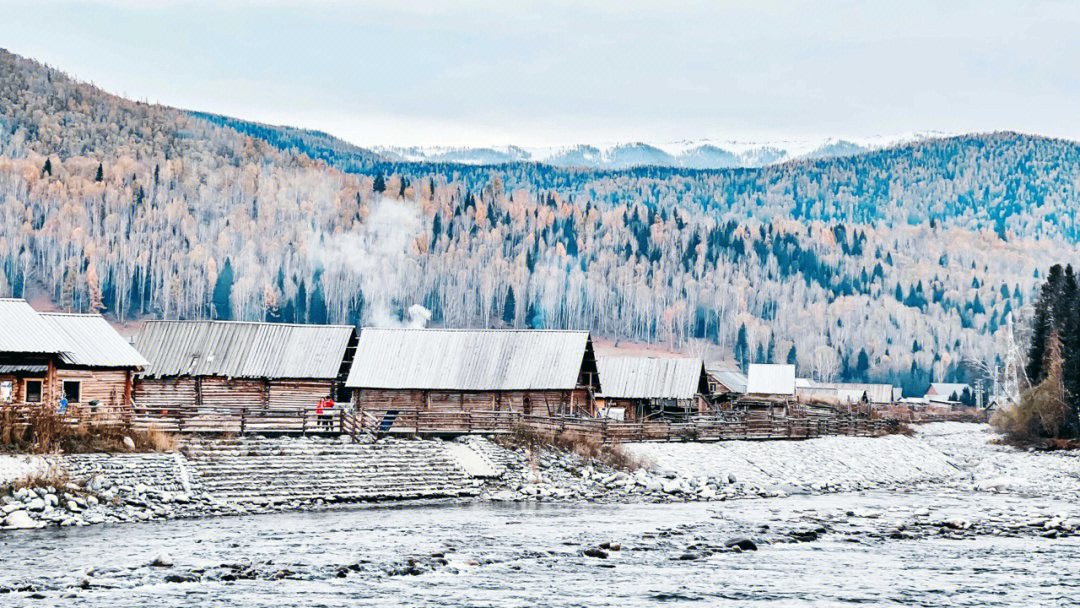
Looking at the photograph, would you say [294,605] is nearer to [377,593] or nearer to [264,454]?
[377,593]

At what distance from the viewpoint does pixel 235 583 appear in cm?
2680

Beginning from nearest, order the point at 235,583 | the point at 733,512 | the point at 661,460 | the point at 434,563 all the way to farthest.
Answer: the point at 235,583 < the point at 434,563 < the point at 733,512 < the point at 661,460

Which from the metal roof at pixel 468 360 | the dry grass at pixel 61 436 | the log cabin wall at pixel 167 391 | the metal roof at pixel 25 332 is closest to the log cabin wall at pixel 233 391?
the log cabin wall at pixel 167 391

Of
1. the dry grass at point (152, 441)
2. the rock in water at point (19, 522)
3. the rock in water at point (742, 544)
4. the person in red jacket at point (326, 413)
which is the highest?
the person in red jacket at point (326, 413)

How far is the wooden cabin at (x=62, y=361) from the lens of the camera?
4828 cm

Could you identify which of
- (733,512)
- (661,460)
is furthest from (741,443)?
A: (733,512)

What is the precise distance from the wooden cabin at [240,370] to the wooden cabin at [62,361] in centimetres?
466

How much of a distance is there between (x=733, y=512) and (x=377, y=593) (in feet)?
57.3

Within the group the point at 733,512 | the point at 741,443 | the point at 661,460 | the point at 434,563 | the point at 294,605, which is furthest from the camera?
the point at 741,443

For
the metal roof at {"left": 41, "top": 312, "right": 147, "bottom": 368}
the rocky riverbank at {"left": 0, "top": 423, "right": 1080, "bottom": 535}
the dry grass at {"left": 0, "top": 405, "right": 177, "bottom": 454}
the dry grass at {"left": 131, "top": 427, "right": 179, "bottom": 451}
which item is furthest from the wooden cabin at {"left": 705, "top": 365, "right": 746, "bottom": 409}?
the dry grass at {"left": 0, "top": 405, "right": 177, "bottom": 454}

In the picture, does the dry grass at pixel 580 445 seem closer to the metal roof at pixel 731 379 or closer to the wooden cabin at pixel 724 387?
the wooden cabin at pixel 724 387

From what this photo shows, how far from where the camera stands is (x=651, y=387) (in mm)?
74375

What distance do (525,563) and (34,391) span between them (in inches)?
1047

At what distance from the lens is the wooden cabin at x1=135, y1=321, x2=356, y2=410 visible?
60781 millimetres
